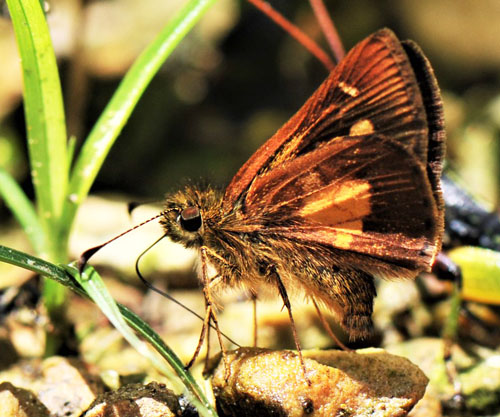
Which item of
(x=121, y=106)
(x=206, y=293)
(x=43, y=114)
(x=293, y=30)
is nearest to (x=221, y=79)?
(x=293, y=30)

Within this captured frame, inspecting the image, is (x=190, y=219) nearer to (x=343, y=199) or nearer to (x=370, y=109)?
(x=343, y=199)

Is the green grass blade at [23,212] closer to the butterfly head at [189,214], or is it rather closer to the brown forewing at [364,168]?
the butterfly head at [189,214]

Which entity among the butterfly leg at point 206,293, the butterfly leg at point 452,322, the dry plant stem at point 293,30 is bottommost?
the butterfly leg at point 452,322

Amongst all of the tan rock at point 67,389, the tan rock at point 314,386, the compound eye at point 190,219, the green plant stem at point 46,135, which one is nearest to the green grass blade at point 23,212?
the green plant stem at point 46,135

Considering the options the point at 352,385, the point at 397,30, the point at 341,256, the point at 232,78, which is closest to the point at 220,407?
the point at 352,385

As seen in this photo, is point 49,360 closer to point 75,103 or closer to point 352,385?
point 352,385

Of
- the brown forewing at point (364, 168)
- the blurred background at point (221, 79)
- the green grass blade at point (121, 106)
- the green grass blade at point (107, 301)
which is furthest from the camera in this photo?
the blurred background at point (221, 79)
